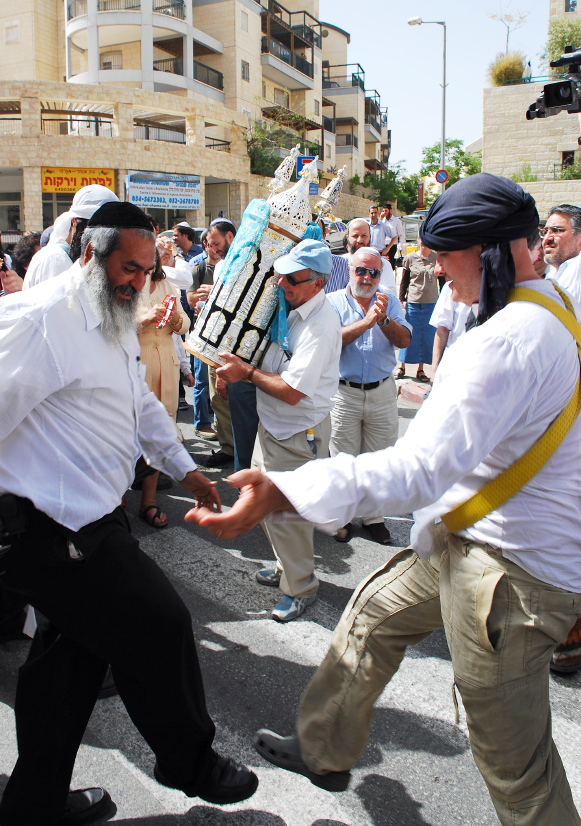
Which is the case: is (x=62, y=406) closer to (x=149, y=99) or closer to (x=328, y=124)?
(x=149, y=99)

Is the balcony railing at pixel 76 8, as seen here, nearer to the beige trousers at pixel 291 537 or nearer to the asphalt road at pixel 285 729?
the beige trousers at pixel 291 537

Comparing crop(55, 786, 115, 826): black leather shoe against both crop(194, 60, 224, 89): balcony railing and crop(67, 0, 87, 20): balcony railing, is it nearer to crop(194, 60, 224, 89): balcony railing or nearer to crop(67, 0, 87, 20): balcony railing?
crop(194, 60, 224, 89): balcony railing

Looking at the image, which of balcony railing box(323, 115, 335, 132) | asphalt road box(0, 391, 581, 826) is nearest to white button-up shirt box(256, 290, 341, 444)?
asphalt road box(0, 391, 581, 826)

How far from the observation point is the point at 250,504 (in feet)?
5.16

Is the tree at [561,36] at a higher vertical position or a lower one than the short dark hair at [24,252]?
higher

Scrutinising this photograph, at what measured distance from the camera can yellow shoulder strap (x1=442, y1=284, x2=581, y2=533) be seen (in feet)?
5.22

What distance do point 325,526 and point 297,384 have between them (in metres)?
1.93

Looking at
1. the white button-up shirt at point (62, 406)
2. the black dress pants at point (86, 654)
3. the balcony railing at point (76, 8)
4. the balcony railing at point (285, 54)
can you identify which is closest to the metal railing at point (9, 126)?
the balcony railing at point (76, 8)

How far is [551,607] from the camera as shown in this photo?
164cm

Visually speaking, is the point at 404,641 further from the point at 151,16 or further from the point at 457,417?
the point at 151,16

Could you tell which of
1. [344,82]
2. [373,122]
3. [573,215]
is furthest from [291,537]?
[373,122]

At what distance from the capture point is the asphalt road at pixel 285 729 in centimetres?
220

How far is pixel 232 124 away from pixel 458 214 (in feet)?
104

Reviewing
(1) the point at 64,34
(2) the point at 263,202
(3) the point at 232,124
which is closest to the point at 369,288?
(2) the point at 263,202
